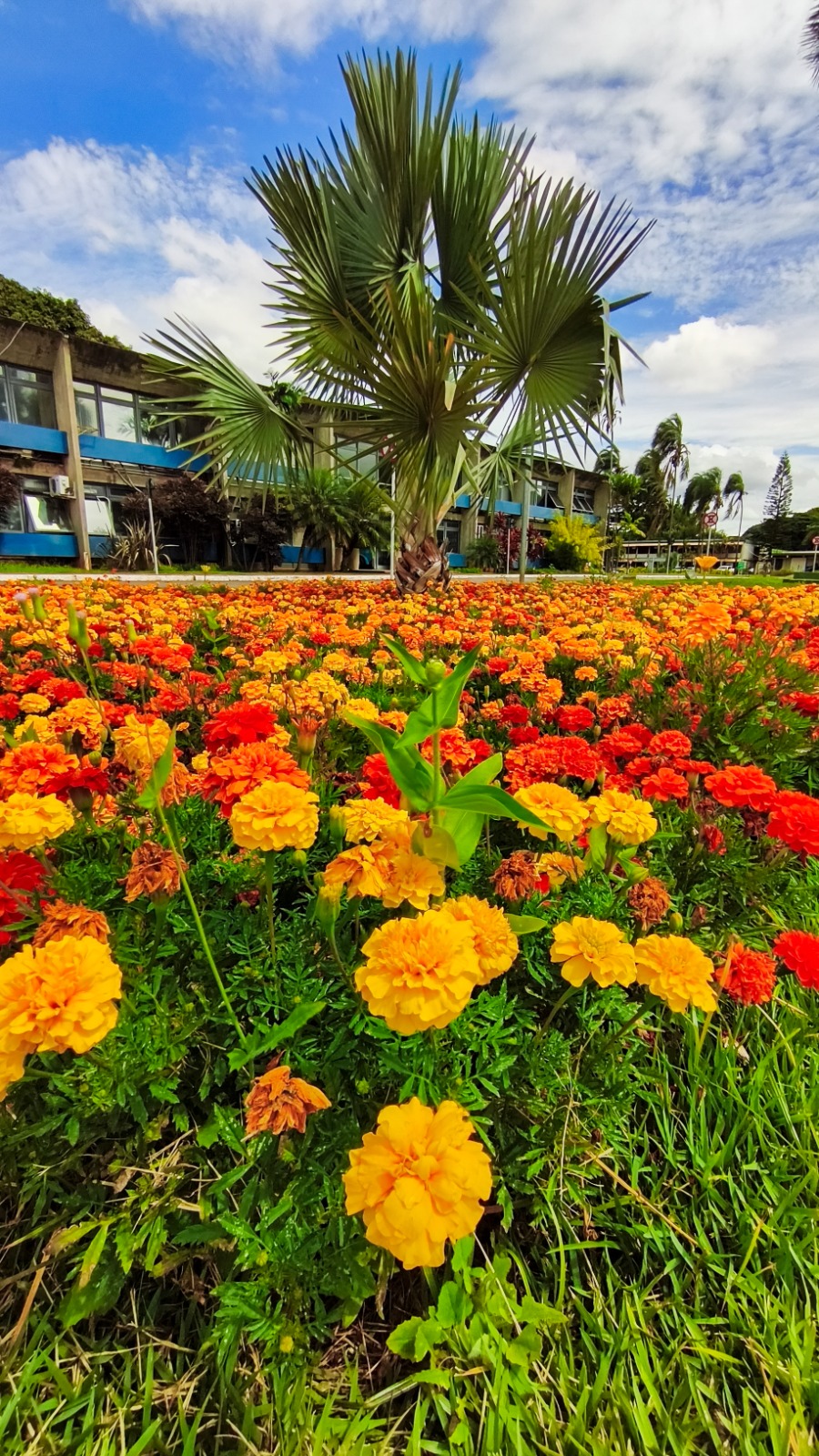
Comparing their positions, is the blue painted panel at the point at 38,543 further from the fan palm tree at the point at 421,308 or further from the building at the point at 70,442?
the fan palm tree at the point at 421,308

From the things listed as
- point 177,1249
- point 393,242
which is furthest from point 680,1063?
point 393,242

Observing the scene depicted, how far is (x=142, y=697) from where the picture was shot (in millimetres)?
1739

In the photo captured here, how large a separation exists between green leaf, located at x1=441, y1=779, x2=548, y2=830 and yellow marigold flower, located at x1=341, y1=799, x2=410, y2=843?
110 mm

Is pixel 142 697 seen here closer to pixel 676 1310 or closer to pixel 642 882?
pixel 642 882

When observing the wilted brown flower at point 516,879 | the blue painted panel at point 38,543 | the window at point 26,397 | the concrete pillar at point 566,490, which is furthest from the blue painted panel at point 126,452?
the concrete pillar at point 566,490

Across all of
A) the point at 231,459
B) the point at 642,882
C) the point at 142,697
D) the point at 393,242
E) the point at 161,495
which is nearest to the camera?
the point at 642,882

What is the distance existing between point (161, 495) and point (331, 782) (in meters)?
19.6

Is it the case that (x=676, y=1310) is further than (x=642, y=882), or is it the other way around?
(x=642, y=882)

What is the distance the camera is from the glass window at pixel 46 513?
17047mm

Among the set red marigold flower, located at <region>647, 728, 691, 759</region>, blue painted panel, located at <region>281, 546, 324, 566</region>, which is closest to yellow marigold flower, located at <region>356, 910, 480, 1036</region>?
red marigold flower, located at <region>647, 728, 691, 759</region>

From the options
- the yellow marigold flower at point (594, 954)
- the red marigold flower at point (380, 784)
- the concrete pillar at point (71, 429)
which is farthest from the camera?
the concrete pillar at point (71, 429)

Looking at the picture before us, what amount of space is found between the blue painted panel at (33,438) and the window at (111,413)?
2.35ft

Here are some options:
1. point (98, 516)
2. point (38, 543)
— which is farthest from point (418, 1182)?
point (98, 516)

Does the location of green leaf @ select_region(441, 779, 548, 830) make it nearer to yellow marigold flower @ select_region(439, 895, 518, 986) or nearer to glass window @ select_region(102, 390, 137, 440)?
yellow marigold flower @ select_region(439, 895, 518, 986)
